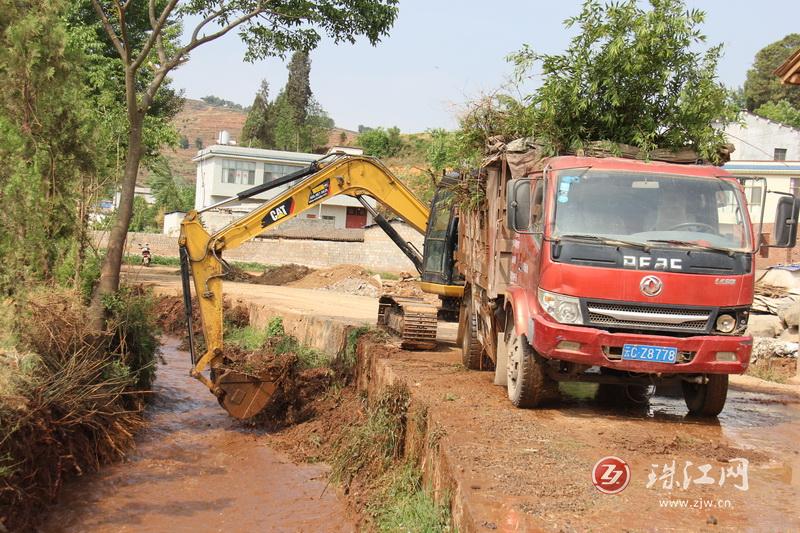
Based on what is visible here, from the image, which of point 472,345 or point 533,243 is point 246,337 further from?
point 533,243

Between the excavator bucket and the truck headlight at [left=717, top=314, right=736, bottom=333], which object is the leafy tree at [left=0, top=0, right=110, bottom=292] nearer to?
the excavator bucket

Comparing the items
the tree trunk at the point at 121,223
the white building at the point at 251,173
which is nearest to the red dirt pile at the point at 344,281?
the tree trunk at the point at 121,223

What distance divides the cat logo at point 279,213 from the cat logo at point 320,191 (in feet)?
1.28

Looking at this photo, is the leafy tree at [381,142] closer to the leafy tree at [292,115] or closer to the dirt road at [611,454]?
the leafy tree at [292,115]

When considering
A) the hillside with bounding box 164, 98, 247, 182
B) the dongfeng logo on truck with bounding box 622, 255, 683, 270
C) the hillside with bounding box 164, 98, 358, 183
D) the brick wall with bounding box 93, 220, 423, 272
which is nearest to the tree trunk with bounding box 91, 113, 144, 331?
the dongfeng logo on truck with bounding box 622, 255, 683, 270

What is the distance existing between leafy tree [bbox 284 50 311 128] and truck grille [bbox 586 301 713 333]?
7234 cm

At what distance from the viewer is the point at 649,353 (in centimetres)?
738

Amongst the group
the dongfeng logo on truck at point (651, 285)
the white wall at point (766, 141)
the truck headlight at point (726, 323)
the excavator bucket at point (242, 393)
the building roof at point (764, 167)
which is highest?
the white wall at point (766, 141)

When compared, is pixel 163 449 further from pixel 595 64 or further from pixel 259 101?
pixel 259 101

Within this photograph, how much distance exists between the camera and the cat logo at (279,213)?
495 inches

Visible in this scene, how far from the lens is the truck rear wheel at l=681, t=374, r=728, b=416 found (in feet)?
26.9

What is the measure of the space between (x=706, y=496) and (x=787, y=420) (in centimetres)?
401

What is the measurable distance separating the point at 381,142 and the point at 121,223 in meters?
65.3

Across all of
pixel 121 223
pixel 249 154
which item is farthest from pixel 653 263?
pixel 249 154
